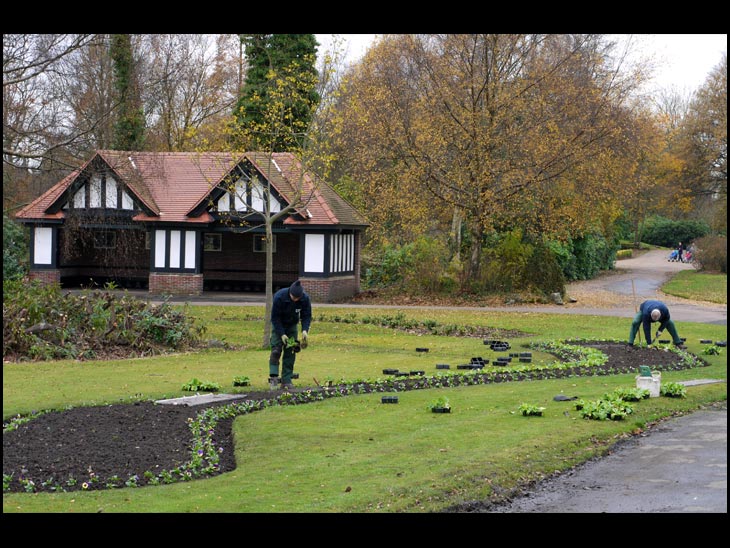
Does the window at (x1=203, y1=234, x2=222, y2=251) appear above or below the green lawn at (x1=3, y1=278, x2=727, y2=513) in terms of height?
above

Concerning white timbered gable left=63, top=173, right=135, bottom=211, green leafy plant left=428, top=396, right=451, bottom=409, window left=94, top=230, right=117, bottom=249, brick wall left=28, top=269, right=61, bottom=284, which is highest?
white timbered gable left=63, top=173, right=135, bottom=211

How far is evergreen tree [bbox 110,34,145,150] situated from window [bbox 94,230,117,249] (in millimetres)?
4649

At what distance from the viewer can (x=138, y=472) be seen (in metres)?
10.5

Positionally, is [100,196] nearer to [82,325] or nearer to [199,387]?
[82,325]

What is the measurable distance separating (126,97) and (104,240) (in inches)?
809

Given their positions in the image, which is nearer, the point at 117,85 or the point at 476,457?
the point at 476,457

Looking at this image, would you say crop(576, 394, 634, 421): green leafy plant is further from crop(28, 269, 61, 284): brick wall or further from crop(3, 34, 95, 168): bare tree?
crop(28, 269, 61, 284): brick wall

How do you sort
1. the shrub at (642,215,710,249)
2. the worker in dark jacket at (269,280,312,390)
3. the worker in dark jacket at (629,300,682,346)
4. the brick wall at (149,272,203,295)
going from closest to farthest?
the worker in dark jacket at (269,280,312,390) < the worker in dark jacket at (629,300,682,346) < the brick wall at (149,272,203,295) < the shrub at (642,215,710,249)

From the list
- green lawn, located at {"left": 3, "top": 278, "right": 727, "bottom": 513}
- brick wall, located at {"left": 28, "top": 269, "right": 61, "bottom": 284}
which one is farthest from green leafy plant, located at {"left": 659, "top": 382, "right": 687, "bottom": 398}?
brick wall, located at {"left": 28, "top": 269, "right": 61, "bottom": 284}

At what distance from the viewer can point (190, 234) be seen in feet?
141

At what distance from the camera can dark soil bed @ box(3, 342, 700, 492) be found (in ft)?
33.7
